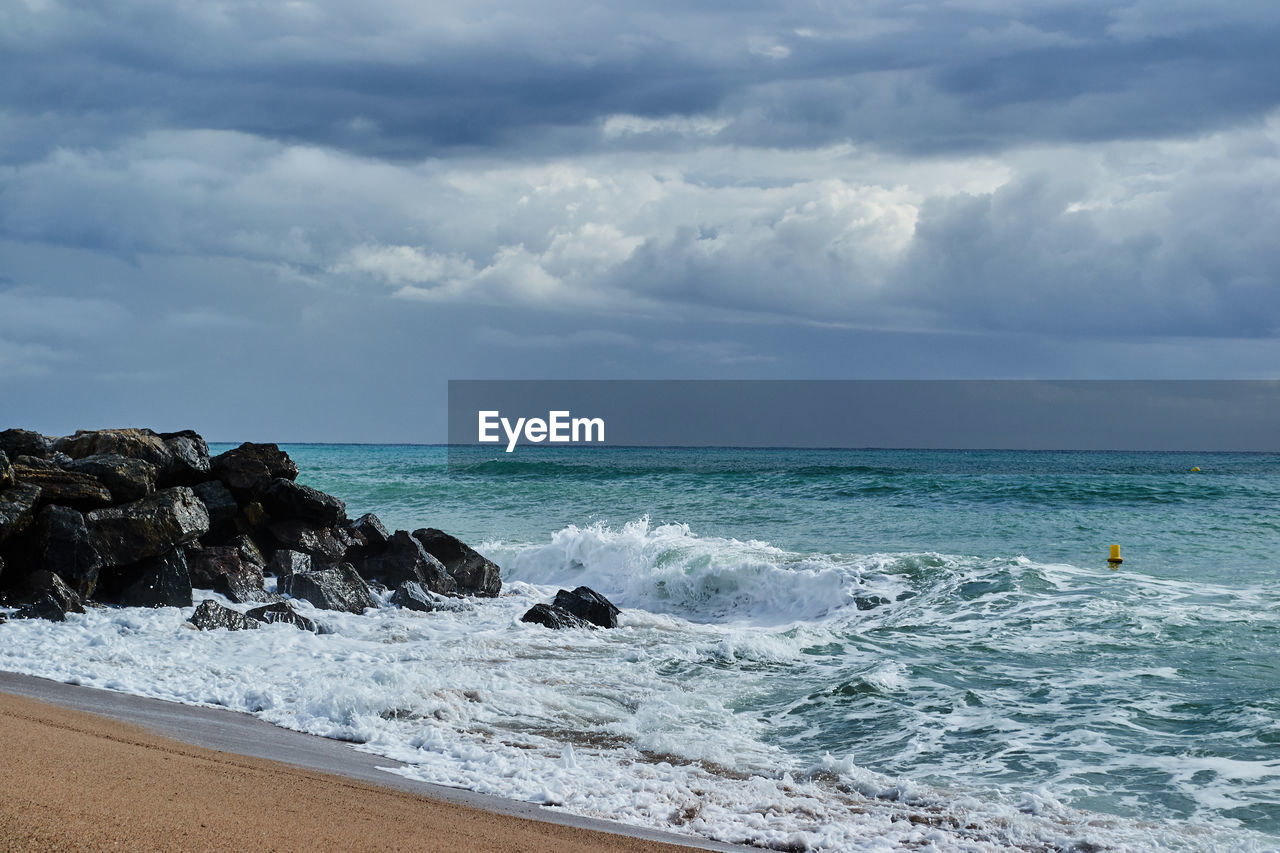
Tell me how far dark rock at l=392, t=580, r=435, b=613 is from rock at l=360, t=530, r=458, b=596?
0.31 metres

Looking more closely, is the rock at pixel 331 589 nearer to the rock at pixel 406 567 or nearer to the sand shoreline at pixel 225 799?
the rock at pixel 406 567

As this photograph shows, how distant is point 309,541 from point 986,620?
32.1 feet

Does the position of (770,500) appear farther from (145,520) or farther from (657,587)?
(145,520)

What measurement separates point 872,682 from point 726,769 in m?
2.96

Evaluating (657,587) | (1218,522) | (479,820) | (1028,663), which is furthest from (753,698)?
(1218,522)

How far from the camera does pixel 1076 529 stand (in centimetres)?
2142

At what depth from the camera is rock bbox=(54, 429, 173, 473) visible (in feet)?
45.3

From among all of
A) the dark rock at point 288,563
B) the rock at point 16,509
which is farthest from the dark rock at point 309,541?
the rock at point 16,509

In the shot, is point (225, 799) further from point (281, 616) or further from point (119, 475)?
point (119, 475)

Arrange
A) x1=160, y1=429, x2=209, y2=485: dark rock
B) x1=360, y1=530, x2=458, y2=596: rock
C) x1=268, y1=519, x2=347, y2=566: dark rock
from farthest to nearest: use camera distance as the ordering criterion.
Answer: x1=268, y1=519, x2=347, y2=566: dark rock < x1=160, y1=429, x2=209, y2=485: dark rock < x1=360, y1=530, x2=458, y2=596: rock

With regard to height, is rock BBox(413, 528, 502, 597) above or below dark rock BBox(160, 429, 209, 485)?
below

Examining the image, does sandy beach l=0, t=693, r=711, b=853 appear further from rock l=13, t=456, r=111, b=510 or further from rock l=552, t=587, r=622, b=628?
rock l=552, t=587, r=622, b=628

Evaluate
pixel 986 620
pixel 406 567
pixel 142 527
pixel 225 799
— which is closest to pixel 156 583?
pixel 142 527

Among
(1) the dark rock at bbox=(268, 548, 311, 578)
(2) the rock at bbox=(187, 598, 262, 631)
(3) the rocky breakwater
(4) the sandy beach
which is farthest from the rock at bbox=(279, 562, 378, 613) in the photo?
(4) the sandy beach
